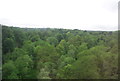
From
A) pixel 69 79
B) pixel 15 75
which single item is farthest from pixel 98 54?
pixel 15 75

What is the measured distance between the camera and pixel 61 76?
10.0 meters

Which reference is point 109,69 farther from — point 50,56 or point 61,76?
point 50,56

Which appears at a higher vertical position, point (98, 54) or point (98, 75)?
point (98, 54)

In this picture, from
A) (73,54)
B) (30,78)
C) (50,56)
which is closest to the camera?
(30,78)

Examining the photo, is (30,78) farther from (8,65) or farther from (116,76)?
(116,76)

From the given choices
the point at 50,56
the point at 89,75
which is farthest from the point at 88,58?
the point at 50,56

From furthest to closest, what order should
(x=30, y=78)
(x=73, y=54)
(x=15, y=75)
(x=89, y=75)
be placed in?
(x=73, y=54), (x=30, y=78), (x=15, y=75), (x=89, y=75)

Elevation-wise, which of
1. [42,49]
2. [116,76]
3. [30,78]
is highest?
[42,49]

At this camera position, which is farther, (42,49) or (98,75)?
(42,49)

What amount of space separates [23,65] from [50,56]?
2796 mm

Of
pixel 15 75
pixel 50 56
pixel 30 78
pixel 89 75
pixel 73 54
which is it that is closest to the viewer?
pixel 89 75

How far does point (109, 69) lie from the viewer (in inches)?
403

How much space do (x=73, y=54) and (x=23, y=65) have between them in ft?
18.2

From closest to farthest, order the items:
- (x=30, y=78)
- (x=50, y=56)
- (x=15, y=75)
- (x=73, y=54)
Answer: (x=15, y=75)
(x=30, y=78)
(x=50, y=56)
(x=73, y=54)
